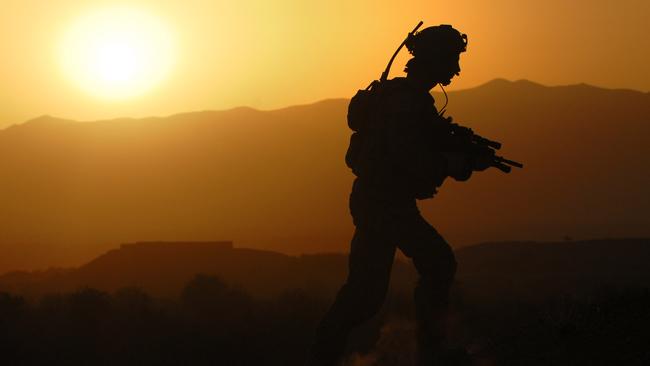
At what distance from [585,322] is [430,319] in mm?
2230

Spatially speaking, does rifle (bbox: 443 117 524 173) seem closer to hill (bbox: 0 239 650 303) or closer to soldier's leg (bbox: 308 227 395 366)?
soldier's leg (bbox: 308 227 395 366)

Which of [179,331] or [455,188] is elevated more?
[455,188]

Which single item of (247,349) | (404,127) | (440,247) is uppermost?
(404,127)

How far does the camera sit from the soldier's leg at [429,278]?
8.54m

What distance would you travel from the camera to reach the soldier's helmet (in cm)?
883

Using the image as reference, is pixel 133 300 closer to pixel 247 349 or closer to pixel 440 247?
pixel 247 349

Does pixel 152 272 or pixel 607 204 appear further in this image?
pixel 607 204

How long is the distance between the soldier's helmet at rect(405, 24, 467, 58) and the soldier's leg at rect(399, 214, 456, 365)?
1.48 meters

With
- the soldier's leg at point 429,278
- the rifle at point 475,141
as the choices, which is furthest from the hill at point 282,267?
the rifle at point 475,141

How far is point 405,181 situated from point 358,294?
1.08 m

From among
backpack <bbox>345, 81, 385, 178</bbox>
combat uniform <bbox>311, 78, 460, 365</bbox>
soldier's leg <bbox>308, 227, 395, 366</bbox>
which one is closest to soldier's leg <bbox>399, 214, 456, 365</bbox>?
combat uniform <bbox>311, 78, 460, 365</bbox>

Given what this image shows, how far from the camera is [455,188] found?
644 ft

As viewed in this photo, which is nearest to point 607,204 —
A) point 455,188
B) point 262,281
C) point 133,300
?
point 455,188

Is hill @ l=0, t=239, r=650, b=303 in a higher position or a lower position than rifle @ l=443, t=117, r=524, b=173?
lower
